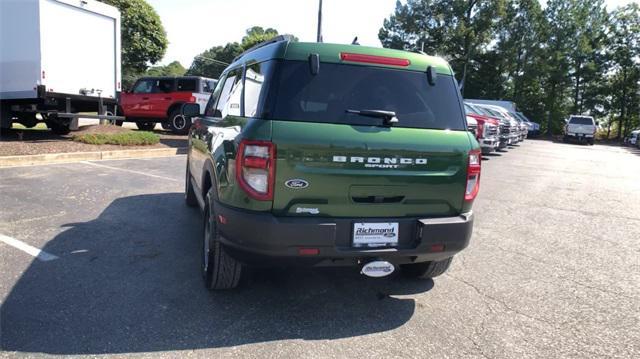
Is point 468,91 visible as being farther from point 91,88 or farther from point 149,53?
point 91,88

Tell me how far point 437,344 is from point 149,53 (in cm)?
3822

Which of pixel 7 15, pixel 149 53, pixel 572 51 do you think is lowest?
pixel 7 15

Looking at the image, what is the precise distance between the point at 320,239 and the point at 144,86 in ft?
51.3

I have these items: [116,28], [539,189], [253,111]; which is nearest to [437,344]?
[253,111]

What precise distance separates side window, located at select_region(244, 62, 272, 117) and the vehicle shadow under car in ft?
4.65

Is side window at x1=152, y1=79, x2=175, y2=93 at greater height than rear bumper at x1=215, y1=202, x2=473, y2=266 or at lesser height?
greater

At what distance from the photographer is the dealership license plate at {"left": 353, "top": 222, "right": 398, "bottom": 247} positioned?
3082 millimetres

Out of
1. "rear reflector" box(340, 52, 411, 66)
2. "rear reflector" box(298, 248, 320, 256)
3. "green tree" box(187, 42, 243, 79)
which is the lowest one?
"rear reflector" box(298, 248, 320, 256)

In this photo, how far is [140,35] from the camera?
35.7 m

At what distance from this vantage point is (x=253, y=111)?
318cm

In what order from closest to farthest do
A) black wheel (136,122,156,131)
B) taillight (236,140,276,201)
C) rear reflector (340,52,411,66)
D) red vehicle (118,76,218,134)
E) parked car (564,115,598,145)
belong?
1. taillight (236,140,276,201)
2. rear reflector (340,52,411,66)
3. red vehicle (118,76,218,134)
4. black wheel (136,122,156,131)
5. parked car (564,115,598,145)

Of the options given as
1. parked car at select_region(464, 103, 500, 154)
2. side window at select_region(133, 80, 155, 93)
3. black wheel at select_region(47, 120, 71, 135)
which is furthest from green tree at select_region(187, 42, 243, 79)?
parked car at select_region(464, 103, 500, 154)

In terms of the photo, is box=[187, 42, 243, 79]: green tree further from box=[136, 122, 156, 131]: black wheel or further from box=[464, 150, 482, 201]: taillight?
box=[464, 150, 482, 201]: taillight

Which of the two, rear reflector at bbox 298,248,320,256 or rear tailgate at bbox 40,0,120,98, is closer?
rear reflector at bbox 298,248,320,256
